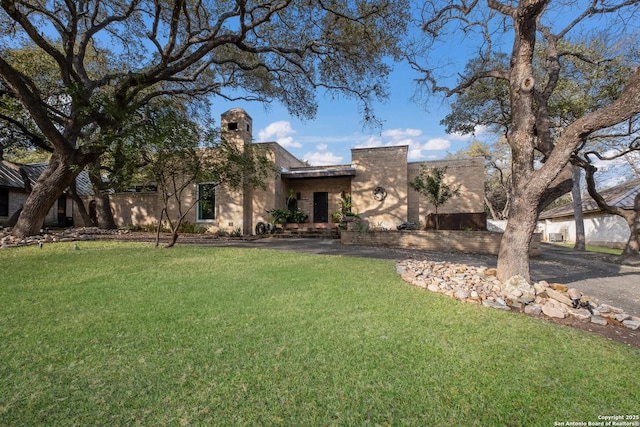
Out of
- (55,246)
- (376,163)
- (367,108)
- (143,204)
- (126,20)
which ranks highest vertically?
(126,20)

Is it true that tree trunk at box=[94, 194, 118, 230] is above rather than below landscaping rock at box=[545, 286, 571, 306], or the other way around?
above

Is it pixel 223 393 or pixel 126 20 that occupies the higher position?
pixel 126 20

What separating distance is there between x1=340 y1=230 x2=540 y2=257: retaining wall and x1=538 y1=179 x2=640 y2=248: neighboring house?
38.6 feet

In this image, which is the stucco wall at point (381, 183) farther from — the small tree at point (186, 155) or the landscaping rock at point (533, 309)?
the landscaping rock at point (533, 309)

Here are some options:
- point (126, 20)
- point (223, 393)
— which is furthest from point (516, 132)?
point (126, 20)

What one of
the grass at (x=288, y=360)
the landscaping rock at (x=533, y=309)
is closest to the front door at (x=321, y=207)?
the grass at (x=288, y=360)

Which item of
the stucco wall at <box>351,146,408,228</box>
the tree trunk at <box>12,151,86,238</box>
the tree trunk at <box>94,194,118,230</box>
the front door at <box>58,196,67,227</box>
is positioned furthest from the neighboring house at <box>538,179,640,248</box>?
the front door at <box>58,196,67,227</box>

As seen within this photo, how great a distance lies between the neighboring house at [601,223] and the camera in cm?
1706

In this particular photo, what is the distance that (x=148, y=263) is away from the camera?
6402 mm

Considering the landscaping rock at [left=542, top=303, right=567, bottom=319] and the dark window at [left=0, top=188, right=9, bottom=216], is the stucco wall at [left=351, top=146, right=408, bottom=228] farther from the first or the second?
the dark window at [left=0, top=188, right=9, bottom=216]

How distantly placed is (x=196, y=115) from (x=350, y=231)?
8.86 m

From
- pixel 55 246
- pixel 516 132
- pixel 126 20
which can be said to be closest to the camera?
pixel 516 132

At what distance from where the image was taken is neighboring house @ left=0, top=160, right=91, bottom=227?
16.2 meters

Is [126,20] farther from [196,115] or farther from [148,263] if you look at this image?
[148,263]
